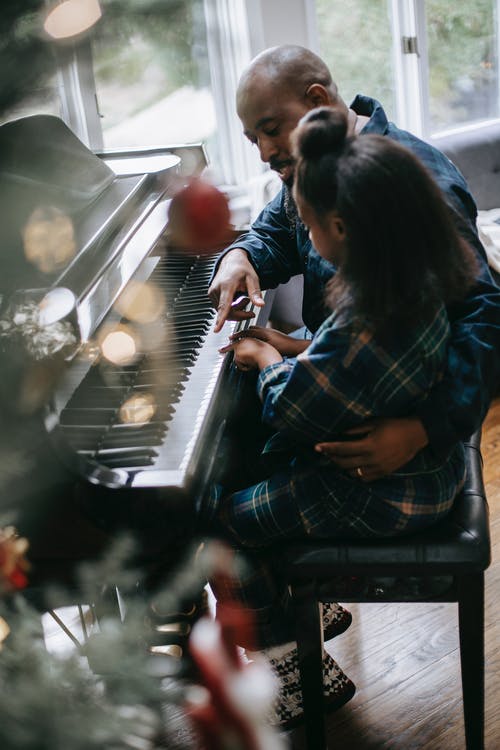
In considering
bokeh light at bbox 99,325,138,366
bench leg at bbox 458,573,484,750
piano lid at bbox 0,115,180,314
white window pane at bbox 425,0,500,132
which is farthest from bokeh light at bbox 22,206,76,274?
white window pane at bbox 425,0,500,132

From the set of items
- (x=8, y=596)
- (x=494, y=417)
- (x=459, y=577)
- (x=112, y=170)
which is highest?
(x=112, y=170)

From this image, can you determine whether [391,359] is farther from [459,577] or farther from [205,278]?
[205,278]

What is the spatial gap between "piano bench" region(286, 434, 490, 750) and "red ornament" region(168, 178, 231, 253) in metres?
0.91

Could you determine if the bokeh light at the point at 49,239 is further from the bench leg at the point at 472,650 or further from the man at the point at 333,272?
the bench leg at the point at 472,650

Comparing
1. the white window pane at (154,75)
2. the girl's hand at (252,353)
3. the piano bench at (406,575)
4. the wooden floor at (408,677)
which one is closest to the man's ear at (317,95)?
the white window pane at (154,75)

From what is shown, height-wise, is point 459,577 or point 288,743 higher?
point 459,577

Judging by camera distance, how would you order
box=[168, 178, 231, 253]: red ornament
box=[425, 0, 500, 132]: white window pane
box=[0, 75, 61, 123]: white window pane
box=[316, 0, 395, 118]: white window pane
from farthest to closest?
box=[425, 0, 500, 132]: white window pane < box=[316, 0, 395, 118]: white window pane < box=[168, 178, 231, 253]: red ornament < box=[0, 75, 61, 123]: white window pane

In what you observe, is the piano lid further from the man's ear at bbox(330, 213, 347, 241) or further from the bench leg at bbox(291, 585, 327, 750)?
the bench leg at bbox(291, 585, 327, 750)

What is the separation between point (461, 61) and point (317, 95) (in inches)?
121

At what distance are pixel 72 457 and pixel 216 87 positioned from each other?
248cm

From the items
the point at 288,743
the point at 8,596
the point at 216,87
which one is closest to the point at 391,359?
the point at 8,596

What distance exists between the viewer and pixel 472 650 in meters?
1.33

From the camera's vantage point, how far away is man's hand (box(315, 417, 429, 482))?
47.9 inches

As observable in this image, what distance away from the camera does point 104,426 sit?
1.19 m
